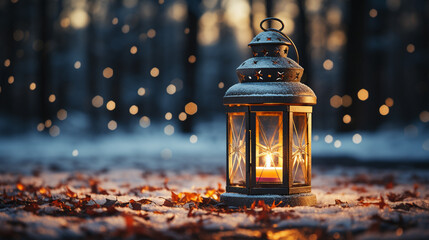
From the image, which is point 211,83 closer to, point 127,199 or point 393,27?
point 393,27

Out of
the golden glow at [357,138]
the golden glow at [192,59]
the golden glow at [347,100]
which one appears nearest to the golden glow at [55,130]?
the golden glow at [192,59]

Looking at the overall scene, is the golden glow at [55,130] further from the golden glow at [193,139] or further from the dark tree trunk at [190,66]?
the golden glow at [193,139]

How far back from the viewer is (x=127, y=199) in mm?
6148

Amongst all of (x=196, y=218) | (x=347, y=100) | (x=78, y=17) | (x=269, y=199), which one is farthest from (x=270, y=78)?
(x=78, y=17)

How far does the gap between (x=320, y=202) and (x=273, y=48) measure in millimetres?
2085

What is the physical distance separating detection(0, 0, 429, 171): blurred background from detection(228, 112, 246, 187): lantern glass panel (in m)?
3.59

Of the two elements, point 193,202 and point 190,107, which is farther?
point 190,107

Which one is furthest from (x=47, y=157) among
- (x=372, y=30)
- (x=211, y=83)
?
(x=211, y=83)

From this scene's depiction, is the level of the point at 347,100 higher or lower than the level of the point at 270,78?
lower

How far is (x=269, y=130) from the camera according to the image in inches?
235

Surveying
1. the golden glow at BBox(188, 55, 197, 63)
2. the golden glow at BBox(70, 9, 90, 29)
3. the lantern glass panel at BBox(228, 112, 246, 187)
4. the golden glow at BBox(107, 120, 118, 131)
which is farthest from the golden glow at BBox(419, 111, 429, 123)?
the lantern glass panel at BBox(228, 112, 246, 187)

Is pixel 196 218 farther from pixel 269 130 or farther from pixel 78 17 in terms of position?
pixel 78 17

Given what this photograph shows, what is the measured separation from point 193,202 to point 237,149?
0.85 m

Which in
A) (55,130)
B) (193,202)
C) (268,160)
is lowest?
(55,130)
